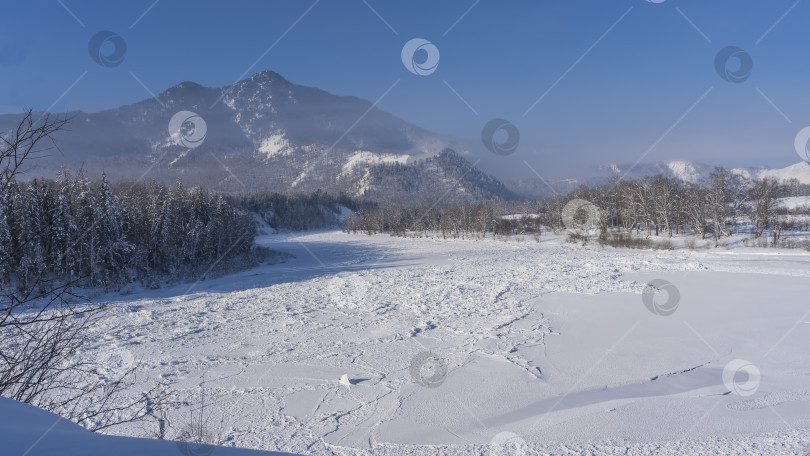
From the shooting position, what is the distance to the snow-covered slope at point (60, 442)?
2189 mm

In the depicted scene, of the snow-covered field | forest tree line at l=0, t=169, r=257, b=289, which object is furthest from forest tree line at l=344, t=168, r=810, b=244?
forest tree line at l=0, t=169, r=257, b=289

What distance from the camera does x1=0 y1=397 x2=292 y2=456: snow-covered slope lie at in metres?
2.19

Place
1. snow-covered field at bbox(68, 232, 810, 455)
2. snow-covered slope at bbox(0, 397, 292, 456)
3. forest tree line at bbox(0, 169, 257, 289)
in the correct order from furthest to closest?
forest tree line at bbox(0, 169, 257, 289), snow-covered field at bbox(68, 232, 810, 455), snow-covered slope at bbox(0, 397, 292, 456)

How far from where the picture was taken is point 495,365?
9.45 meters

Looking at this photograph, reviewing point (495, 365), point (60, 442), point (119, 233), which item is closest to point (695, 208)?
point (495, 365)

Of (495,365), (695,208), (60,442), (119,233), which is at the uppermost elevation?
(695,208)

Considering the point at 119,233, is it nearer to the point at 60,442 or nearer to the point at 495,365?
the point at 495,365

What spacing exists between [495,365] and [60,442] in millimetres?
8457

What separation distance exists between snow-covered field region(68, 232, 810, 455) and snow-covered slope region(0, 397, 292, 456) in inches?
156

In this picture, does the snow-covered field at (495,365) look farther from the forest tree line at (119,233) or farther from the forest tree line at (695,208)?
the forest tree line at (695,208)

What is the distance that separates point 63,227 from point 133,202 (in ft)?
33.5

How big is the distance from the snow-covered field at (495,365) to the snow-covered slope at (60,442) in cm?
395

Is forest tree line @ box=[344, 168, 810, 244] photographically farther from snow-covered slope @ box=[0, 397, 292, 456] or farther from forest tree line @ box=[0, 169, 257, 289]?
snow-covered slope @ box=[0, 397, 292, 456]

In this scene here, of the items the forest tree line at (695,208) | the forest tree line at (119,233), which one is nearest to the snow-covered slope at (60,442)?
the forest tree line at (119,233)
